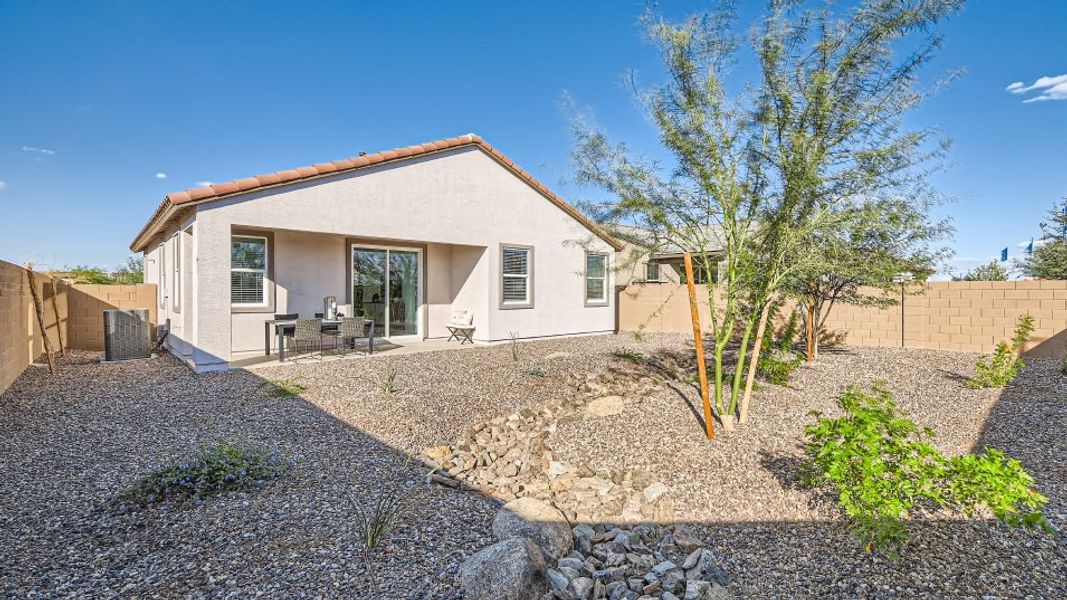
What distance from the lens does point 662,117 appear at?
16.3 feet

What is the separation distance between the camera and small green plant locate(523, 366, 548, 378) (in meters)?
7.50

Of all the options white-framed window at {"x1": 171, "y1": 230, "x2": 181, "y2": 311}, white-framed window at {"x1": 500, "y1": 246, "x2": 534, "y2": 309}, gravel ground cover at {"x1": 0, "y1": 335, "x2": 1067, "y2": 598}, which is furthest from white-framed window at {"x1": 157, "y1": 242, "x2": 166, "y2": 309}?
white-framed window at {"x1": 500, "y1": 246, "x2": 534, "y2": 309}

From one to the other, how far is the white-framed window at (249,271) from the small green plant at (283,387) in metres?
3.09

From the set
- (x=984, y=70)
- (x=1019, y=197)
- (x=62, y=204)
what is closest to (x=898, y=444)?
(x=984, y=70)

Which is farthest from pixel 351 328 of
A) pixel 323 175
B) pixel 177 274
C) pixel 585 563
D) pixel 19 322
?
pixel 585 563

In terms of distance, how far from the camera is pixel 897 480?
2.73 metres

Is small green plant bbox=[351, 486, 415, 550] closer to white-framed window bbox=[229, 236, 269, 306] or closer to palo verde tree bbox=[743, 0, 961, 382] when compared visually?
palo verde tree bbox=[743, 0, 961, 382]

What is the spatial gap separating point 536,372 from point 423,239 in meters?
4.33

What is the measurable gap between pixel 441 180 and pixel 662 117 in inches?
259

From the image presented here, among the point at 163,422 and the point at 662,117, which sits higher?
the point at 662,117

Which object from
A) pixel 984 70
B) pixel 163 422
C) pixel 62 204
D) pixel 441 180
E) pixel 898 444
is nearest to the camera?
pixel 898 444

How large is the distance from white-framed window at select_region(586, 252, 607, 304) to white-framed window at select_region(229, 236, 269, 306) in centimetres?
801

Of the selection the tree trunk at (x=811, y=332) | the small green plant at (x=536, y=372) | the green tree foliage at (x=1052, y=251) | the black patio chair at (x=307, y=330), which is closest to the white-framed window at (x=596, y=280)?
the tree trunk at (x=811, y=332)

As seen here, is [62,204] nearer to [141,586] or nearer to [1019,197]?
[141,586]
